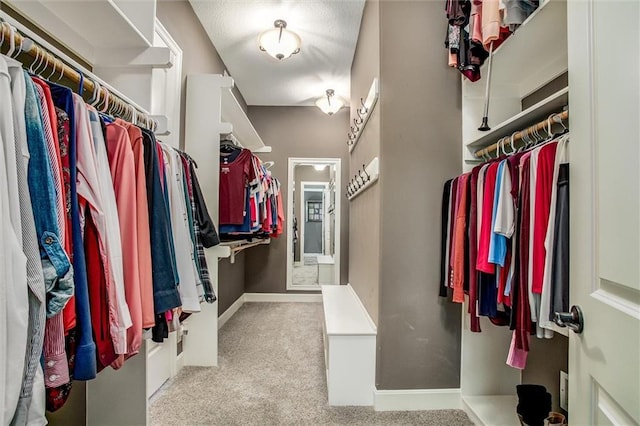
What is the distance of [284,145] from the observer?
4453 mm

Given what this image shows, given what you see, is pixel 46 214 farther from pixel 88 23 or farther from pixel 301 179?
pixel 301 179

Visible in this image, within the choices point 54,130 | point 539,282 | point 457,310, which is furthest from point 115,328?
point 457,310

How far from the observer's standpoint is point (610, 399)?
0.65 m

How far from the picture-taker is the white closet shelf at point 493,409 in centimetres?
159

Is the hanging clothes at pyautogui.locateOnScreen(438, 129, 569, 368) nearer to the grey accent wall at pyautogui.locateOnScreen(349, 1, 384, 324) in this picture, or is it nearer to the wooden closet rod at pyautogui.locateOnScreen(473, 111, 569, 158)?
the wooden closet rod at pyautogui.locateOnScreen(473, 111, 569, 158)

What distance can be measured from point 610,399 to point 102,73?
1.91 m

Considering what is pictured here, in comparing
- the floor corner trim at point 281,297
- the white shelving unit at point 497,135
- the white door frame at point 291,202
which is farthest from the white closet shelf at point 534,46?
the floor corner trim at point 281,297

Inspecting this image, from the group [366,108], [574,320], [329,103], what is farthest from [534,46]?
[329,103]

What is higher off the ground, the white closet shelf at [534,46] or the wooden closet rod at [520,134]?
the white closet shelf at [534,46]

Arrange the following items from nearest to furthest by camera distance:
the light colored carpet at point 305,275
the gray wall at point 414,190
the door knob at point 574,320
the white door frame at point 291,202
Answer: the door knob at point 574,320 → the gray wall at point 414,190 → the white door frame at point 291,202 → the light colored carpet at point 305,275

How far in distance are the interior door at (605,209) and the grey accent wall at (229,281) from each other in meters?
2.91

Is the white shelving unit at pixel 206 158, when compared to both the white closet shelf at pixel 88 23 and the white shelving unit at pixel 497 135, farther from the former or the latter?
the white shelving unit at pixel 497 135

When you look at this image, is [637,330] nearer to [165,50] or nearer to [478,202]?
[478,202]

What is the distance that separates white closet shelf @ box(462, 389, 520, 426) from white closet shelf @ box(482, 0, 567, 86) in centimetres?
179
